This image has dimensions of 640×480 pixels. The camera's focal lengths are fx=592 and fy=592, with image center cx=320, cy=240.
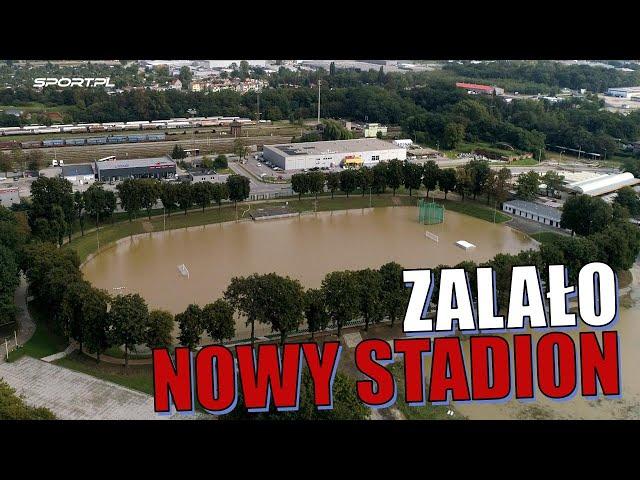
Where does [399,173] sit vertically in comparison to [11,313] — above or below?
above

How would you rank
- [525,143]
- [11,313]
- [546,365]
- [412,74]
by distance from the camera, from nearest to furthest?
[546,365]
[11,313]
[525,143]
[412,74]

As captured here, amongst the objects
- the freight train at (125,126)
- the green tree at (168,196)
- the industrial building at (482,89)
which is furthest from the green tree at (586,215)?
the industrial building at (482,89)

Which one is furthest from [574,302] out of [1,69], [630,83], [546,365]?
[1,69]

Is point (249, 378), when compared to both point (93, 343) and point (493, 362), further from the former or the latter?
point (93, 343)

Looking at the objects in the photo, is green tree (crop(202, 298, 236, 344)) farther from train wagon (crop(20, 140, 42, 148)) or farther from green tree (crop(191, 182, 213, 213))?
train wagon (crop(20, 140, 42, 148))

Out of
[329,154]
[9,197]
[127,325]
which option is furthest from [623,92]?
[127,325]

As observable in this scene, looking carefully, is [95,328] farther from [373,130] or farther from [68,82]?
[68,82]

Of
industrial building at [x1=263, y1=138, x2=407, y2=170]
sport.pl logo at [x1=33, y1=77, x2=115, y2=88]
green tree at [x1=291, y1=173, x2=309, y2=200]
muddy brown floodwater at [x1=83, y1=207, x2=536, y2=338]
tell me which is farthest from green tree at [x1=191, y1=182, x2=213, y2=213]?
sport.pl logo at [x1=33, y1=77, x2=115, y2=88]
